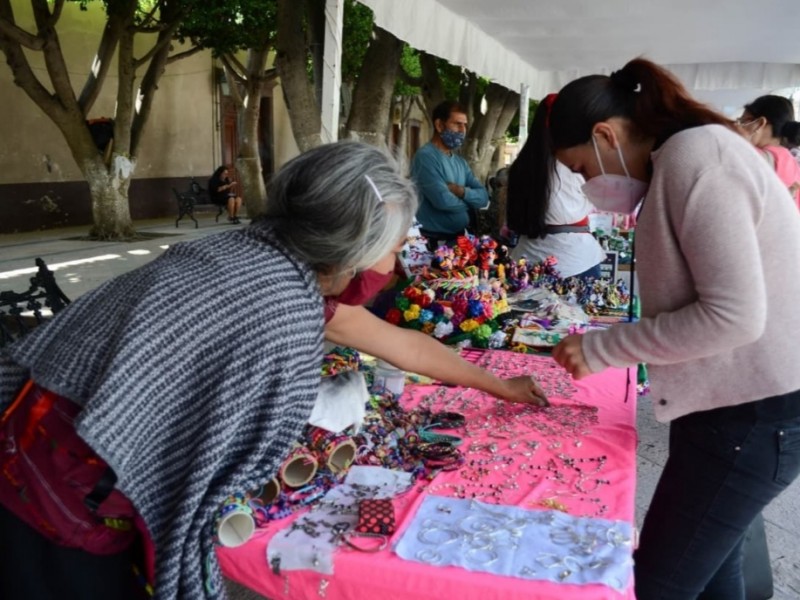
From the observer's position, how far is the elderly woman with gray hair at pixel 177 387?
1113 mm

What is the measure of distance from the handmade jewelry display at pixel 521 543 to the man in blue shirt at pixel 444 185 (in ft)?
9.66

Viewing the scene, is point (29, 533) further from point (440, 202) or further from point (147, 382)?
point (440, 202)

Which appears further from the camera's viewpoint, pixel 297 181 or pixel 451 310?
pixel 451 310

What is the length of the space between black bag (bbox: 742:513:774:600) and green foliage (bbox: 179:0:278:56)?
865 centimetres

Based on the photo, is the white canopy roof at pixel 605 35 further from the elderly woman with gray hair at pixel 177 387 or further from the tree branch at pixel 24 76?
the tree branch at pixel 24 76

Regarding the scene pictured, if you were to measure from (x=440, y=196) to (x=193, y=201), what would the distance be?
33.2 ft

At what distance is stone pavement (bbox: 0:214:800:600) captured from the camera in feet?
8.87

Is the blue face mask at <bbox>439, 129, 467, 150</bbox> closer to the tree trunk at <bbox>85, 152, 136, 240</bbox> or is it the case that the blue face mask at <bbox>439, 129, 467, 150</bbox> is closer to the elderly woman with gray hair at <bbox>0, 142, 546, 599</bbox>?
the elderly woman with gray hair at <bbox>0, 142, 546, 599</bbox>

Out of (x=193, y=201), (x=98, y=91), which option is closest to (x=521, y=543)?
(x=98, y=91)

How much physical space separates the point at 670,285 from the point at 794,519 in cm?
222

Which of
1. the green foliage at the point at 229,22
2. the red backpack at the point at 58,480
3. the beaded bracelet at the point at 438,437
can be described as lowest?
the beaded bracelet at the point at 438,437

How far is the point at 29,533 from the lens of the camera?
132 centimetres

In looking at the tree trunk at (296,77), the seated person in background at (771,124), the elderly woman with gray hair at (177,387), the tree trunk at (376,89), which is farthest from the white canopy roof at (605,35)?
the elderly woman with gray hair at (177,387)

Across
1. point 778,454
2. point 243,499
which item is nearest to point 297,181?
point 243,499
